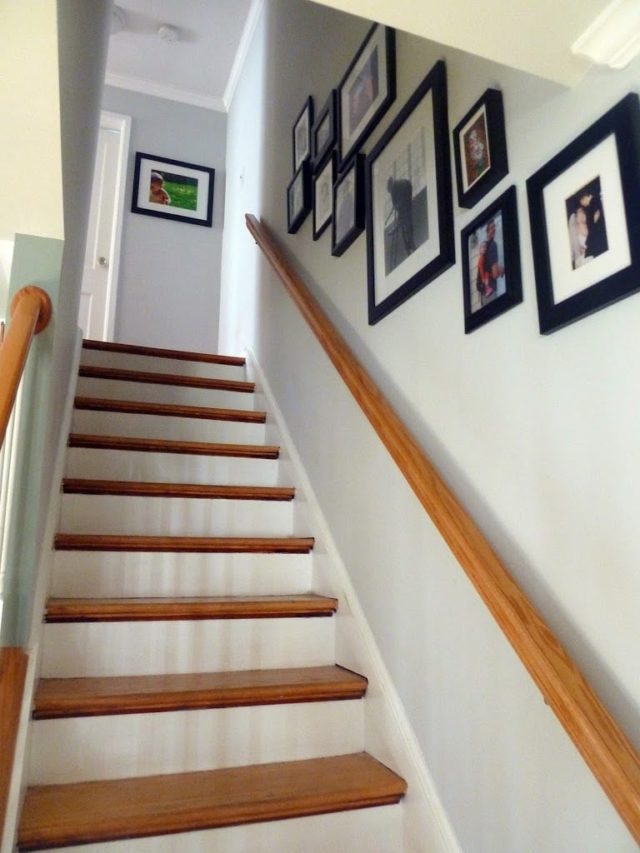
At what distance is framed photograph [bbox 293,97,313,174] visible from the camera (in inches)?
102

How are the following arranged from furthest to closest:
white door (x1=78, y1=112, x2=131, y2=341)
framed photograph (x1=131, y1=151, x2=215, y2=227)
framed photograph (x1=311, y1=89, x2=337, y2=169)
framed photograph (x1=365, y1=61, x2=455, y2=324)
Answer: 1. framed photograph (x1=131, y1=151, x2=215, y2=227)
2. white door (x1=78, y1=112, x2=131, y2=341)
3. framed photograph (x1=311, y1=89, x2=337, y2=169)
4. framed photograph (x1=365, y1=61, x2=455, y2=324)

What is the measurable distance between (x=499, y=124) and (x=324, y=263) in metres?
1.14

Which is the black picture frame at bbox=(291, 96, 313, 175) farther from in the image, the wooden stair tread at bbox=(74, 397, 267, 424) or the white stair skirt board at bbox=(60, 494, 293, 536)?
the white stair skirt board at bbox=(60, 494, 293, 536)

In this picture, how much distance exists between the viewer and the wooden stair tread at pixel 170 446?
232 centimetres

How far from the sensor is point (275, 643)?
1815mm

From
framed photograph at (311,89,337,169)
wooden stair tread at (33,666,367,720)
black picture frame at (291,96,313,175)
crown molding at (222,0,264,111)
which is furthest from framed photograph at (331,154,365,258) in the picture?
crown molding at (222,0,264,111)

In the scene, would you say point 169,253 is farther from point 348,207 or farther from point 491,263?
point 491,263

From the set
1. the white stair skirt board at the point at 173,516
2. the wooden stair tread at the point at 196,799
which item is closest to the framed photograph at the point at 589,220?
the wooden stair tread at the point at 196,799

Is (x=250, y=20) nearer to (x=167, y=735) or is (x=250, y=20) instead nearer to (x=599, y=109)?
(x=599, y=109)

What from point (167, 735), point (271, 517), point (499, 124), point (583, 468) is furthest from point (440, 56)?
point (167, 735)

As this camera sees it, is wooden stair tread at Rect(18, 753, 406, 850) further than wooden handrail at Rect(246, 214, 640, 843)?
Yes

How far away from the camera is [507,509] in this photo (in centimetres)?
116

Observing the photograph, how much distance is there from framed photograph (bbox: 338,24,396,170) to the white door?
8.53 feet

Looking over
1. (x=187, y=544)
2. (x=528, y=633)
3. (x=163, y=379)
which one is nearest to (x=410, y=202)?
(x=528, y=633)
